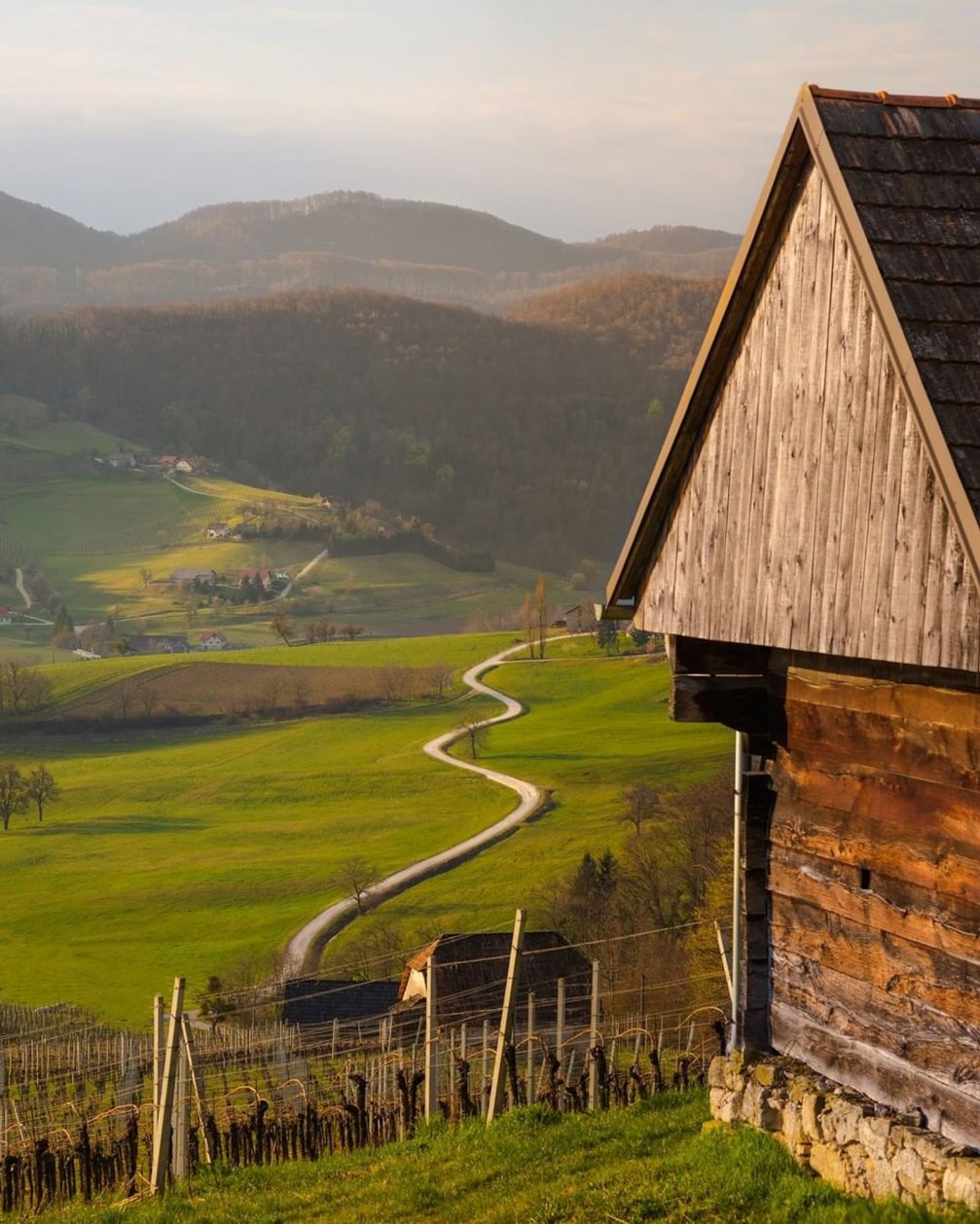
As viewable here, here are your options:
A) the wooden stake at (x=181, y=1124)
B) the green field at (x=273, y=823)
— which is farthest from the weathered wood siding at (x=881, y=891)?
the green field at (x=273, y=823)

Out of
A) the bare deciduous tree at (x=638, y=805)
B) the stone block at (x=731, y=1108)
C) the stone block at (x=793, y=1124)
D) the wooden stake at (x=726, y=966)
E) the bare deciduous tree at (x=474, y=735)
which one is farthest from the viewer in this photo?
the bare deciduous tree at (x=474, y=735)

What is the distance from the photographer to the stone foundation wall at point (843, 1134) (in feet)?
22.2

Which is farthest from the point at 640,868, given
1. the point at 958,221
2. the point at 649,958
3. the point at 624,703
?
the point at 958,221

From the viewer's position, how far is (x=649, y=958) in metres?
48.2

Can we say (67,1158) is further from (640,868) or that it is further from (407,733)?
(407,733)

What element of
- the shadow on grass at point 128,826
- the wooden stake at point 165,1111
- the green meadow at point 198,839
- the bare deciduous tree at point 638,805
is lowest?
the shadow on grass at point 128,826

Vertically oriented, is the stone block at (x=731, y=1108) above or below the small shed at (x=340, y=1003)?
above

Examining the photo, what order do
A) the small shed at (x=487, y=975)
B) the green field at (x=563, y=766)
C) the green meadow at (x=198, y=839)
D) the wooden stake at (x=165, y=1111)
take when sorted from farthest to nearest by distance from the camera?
the green field at (x=563, y=766) < the green meadow at (x=198, y=839) < the small shed at (x=487, y=975) < the wooden stake at (x=165, y=1111)

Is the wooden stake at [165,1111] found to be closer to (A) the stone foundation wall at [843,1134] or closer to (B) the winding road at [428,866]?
(A) the stone foundation wall at [843,1134]

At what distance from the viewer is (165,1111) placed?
10492mm

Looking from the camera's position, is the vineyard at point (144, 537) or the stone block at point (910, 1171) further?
the vineyard at point (144, 537)

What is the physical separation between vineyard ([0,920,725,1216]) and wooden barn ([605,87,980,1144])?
11.5ft

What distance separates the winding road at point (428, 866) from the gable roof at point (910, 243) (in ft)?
167

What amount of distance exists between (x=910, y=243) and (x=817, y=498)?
→ 129cm
